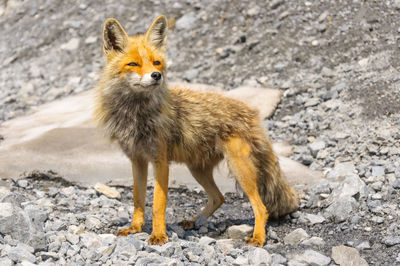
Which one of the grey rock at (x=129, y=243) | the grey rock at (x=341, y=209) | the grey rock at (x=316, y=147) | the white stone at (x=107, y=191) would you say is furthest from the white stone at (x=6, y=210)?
the grey rock at (x=316, y=147)

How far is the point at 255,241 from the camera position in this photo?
5.23 meters

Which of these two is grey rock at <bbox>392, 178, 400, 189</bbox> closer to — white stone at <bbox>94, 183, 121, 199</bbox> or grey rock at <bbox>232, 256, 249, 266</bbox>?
grey rock at <bbox>232, 256, 249, 266</bbox>

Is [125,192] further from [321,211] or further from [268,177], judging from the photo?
[321,211]

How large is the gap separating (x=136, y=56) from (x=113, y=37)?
44cm

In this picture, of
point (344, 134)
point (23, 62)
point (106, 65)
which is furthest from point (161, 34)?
point (23, 62)

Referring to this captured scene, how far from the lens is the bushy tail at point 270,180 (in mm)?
5887

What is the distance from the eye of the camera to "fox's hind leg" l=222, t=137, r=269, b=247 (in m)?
5.55

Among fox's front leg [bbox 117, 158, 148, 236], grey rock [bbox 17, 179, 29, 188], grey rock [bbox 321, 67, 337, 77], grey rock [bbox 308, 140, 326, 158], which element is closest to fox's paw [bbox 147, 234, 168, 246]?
fox's front leg [bbox 117, 158, 148, 236]

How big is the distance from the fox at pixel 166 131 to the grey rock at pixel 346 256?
2.60 feet

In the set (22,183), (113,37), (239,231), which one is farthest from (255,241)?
(22,183)

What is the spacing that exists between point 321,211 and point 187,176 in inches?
Answer: 83.7

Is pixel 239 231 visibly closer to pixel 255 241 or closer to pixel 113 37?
pixel 255 241

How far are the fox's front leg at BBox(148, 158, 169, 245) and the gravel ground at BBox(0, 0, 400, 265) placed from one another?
21 cm

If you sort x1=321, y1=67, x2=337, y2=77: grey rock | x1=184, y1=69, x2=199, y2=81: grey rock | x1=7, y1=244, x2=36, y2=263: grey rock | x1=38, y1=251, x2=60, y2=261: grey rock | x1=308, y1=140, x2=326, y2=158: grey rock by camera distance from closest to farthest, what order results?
x1=7, y1=244, x2=36, y2=263: grey rock < x1=38, y1=251, x2=60, y2=261: grey rock < x1=308, y1=140, x2=326, y2=158: grey rock < x1=321, y1=67, x2=337, y2=77: grey rock < x1=184, y1=69, x2=199, y2=81: grey rock
